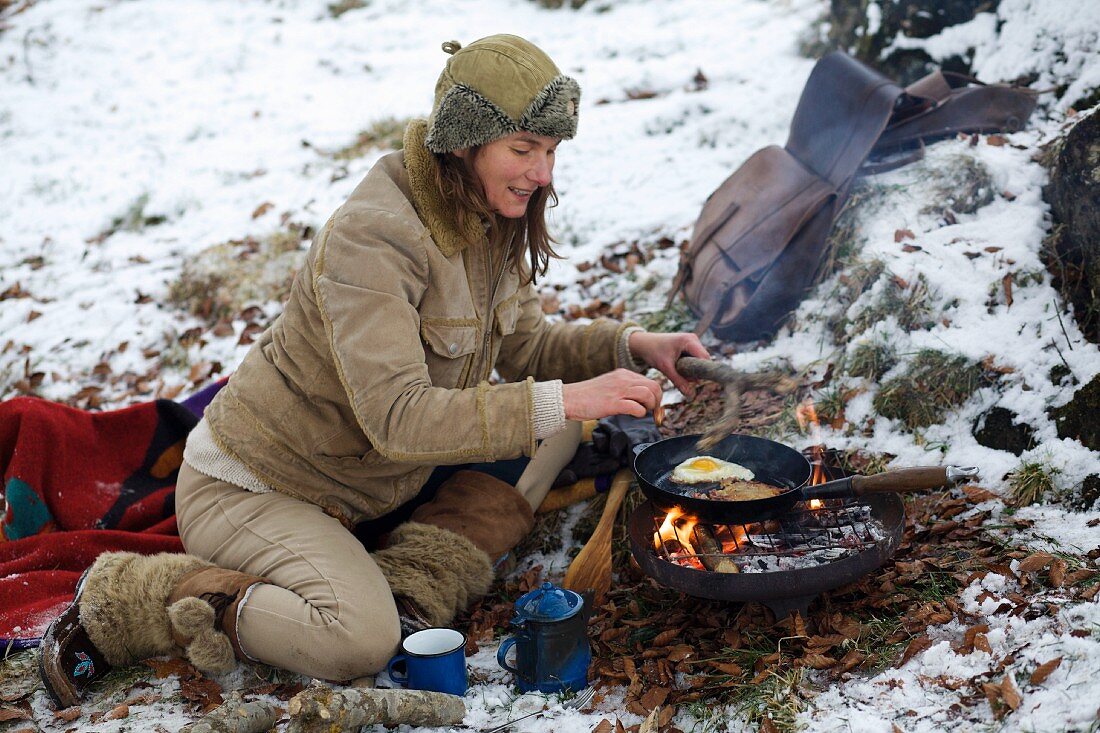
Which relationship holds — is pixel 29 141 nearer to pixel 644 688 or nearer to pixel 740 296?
pixel 740 296

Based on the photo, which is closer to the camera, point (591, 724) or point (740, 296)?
point (591, 724)

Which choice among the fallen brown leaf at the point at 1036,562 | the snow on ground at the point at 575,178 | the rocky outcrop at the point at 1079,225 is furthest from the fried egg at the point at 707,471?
the rocky outcrop at the point at 1079,225

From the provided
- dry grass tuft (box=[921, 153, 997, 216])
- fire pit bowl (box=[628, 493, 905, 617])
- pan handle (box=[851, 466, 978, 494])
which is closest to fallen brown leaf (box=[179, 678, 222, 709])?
fire pit bowl (box=[628, 493, 905, 617])

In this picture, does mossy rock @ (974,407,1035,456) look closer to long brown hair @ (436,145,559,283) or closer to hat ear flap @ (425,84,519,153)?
long brown hair @ (436,145,559,283)

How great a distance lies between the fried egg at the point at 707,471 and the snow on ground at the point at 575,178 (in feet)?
2.55

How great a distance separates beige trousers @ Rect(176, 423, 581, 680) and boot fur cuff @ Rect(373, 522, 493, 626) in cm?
14

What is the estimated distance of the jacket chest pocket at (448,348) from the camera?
3367mm

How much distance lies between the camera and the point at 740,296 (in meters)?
4.85

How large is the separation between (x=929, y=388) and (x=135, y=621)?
3.41m

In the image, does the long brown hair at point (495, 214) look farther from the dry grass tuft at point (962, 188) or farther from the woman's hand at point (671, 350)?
the dry grass tuft at point (962, 188)

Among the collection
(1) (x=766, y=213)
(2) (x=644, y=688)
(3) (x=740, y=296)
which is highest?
(1) (x=766, y=213)

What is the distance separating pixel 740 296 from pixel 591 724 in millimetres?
2690

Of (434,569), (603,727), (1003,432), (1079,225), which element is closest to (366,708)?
(603,727)

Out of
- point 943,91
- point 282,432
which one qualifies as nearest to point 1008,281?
point 943,91
